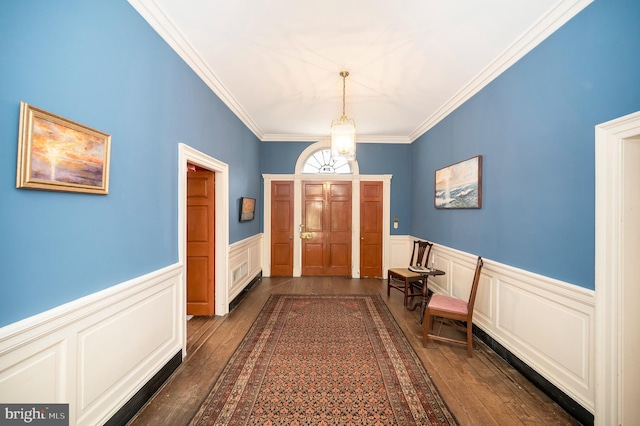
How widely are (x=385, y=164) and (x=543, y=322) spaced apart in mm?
4463

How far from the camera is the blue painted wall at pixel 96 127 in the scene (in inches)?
49.6

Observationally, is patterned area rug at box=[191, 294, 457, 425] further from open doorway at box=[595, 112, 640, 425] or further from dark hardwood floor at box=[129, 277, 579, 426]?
open doorway at box=[595, 112, 640, 425]

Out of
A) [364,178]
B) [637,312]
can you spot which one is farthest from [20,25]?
[364,178]

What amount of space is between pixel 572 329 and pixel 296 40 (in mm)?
3537

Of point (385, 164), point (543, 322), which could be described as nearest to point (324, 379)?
point (543, 322)

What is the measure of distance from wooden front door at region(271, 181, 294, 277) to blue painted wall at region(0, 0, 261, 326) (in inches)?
135

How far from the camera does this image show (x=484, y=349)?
10.0 feet

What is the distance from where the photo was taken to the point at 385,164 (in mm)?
6266

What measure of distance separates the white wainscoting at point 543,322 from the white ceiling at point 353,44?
2.24 meters

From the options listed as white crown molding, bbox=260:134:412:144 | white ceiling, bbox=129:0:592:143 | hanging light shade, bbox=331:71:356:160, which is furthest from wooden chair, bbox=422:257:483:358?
white crown molding, bbox=260:134:412:144

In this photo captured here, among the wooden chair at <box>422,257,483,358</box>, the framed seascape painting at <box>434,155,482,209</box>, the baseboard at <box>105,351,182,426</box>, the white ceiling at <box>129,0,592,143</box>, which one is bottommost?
the baseboard at <box>105,351,182,426</box>

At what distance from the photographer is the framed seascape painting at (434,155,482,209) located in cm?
338

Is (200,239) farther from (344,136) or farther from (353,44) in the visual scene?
(353,44)

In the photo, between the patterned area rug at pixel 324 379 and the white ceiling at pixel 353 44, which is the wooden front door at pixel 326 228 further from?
the patterned area rug at pixel 324 379
